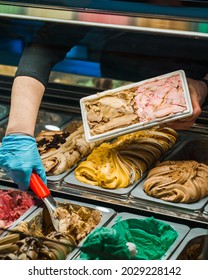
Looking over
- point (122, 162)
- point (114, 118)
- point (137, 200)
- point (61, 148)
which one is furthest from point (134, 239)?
point (61, 148)

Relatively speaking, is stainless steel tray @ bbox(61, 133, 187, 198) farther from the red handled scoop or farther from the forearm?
the forearm

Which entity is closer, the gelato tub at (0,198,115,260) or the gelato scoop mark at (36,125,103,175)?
the gelato tub at (0,198,115,260)

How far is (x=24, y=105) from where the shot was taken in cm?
297

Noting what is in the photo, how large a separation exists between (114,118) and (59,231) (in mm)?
636

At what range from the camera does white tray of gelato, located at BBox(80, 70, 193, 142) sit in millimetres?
2828

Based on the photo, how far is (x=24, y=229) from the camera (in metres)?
2.64

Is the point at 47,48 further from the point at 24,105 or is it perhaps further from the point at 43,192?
the point at 43,192

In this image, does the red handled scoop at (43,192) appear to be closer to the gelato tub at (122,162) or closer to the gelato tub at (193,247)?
the gelato tub at (122,162)

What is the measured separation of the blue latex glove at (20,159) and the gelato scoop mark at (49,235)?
0.19 m

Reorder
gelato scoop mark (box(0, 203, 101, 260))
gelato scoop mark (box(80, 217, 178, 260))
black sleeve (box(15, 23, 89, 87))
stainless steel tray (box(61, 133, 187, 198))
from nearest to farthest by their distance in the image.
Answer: gelato scoop mark (box(80, 217, 178, 260))
gelato scoop mark (box(0, 203, 101, 260))
stainless steel tray (box(61, 133, 187, 198))
black sleeve (box(15, 23, 89, 87))

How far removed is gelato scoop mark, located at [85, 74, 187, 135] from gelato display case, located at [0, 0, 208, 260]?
0.01 meters

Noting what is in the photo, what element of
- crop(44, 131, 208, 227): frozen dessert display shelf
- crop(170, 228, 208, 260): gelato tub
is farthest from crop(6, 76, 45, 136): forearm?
crop(170, 228, 208, 260): gelato tub

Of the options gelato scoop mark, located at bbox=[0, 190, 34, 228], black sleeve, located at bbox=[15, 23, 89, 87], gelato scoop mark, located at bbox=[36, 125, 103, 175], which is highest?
black sleeve, located at bbox=[15, 23, 89, 87]
